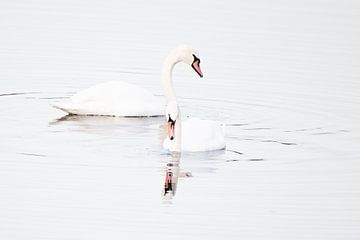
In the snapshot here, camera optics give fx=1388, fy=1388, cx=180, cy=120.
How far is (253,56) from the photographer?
22.6 meters

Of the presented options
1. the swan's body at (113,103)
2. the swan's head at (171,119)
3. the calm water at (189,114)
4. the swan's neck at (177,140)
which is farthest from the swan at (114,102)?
the swan's head at (171,119)

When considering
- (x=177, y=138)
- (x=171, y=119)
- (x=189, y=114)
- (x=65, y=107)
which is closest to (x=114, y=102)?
(x=65, y=107)

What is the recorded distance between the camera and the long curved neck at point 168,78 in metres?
16.9

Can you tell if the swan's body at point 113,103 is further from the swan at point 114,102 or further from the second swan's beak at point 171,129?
the second swan's beak at point 171,129

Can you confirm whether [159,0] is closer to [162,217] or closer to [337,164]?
[337,164]

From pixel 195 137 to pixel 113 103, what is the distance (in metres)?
2.42

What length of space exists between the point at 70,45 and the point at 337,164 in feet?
29.2

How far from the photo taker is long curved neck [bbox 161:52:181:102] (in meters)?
16.9

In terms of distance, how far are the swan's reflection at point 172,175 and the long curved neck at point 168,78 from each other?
1.04 meters

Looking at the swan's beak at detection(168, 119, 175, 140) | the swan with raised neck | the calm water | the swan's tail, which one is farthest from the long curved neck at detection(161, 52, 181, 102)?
the swan's tail

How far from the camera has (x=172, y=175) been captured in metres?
15.0

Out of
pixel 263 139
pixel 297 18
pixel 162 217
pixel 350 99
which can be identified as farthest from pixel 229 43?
pixel 162 217

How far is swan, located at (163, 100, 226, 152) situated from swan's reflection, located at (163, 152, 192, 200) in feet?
0.57

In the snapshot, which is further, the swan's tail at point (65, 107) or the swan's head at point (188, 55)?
the swan's tail at point (65, 107)
